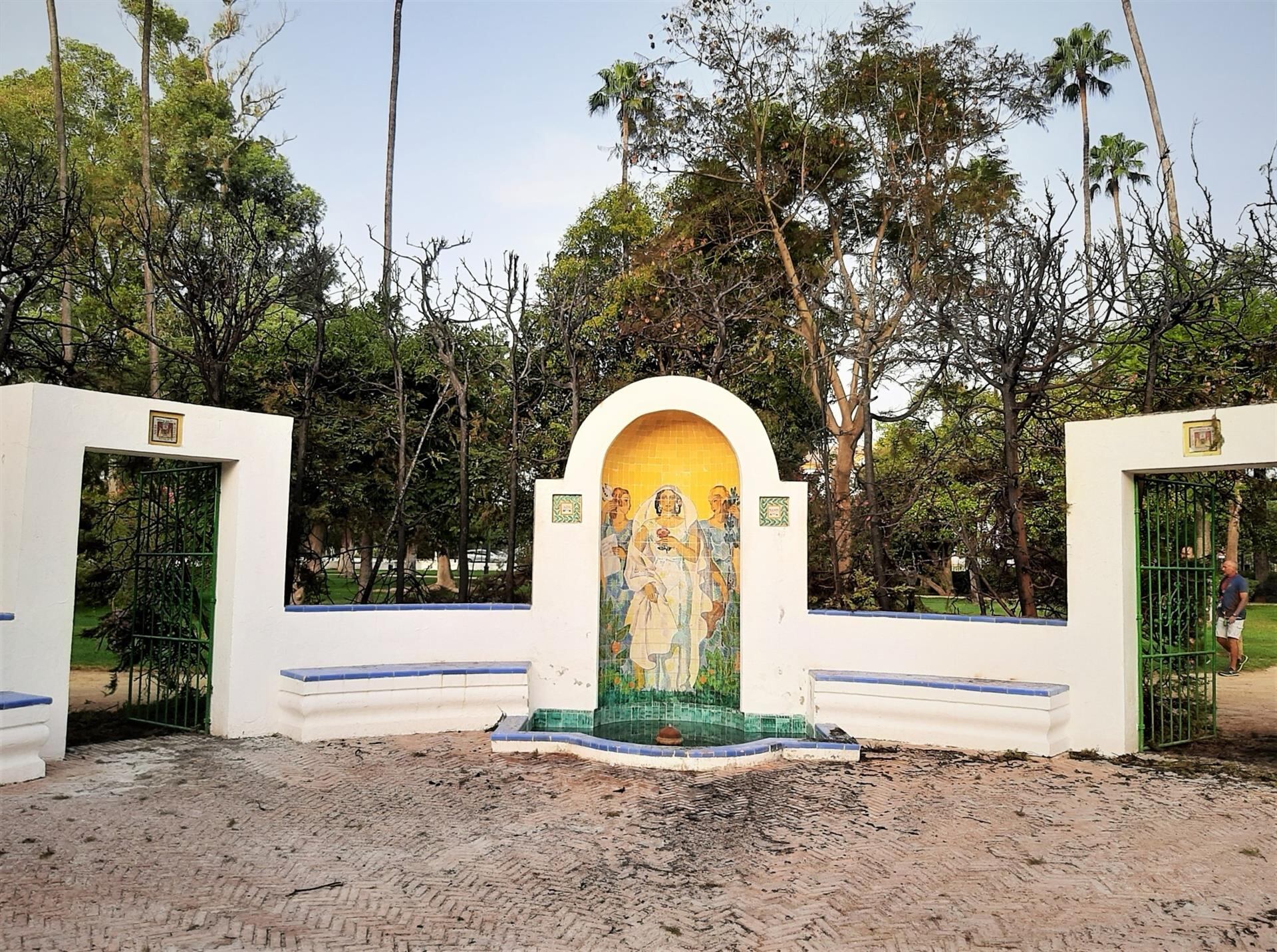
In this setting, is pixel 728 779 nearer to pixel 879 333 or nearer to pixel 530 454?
pixel 530 454

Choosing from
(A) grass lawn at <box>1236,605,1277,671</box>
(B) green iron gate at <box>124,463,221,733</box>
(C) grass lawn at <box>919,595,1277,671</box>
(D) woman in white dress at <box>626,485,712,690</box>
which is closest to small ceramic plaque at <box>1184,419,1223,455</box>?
(C) grass lawn at <box>919,595,1277,671</box>

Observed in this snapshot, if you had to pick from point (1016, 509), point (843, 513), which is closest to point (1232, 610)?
point (1016, 509)

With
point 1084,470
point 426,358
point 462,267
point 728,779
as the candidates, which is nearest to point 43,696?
point 728,779

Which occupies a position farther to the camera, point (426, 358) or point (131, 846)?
point (426, 358)

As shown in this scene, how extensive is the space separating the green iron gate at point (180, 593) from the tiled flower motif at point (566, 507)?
2.94 metres

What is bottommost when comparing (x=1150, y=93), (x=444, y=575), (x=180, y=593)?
(x=444, y=575)

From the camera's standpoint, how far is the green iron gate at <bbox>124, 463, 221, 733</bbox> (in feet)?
24.6

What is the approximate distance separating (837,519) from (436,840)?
7.54 m

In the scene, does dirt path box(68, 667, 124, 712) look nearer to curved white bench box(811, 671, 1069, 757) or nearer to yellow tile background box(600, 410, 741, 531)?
yellow tile background box(600, 410, 741, 531)

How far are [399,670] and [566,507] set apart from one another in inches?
82.7

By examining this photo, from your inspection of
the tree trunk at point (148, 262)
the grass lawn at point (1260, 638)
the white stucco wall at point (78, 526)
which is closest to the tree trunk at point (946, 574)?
the grass lawn at point (1260, 638)

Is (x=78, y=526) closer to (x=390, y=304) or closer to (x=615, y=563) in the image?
(x=615, y=563)

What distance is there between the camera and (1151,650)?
7066 millimetres

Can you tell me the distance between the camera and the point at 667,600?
8992 millimetres
